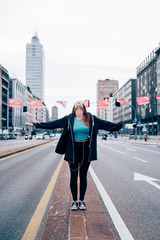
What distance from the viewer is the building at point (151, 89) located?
62406 millimetres

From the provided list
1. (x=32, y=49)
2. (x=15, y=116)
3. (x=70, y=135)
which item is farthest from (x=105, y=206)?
(x=32, y=49)

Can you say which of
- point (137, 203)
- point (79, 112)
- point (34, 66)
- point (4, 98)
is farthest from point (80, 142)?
point (34, 66)

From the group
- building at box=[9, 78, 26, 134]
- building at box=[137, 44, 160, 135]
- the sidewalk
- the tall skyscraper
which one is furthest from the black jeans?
the tall skyscraper

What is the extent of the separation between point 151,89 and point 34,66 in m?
145

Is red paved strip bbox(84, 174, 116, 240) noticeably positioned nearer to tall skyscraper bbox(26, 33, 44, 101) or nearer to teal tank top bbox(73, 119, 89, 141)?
teal tank top bbox(73, 119, 89, 141)

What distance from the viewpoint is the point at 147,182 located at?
21.0 ft

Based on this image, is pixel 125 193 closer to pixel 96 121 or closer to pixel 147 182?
pixel 147 182

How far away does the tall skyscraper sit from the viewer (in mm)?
194750

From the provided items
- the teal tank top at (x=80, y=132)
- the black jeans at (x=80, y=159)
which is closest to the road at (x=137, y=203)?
the black jeans at (x=80, y=159)

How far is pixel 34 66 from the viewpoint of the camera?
196 m

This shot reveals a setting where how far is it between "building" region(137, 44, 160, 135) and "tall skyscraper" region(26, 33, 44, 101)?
127705 mm

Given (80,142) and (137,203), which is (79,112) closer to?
(80,142)

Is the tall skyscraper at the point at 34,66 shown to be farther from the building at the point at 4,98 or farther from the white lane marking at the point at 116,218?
the white lane marking at the point at 116,218

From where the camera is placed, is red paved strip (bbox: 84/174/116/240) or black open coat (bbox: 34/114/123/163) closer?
red paved strip (bbox: 84/174/116/240)
